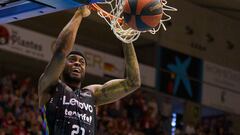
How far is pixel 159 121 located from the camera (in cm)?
1551

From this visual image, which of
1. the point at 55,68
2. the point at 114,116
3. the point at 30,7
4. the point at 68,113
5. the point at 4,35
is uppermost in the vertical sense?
the point at 4,35

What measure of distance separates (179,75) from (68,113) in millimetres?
13007

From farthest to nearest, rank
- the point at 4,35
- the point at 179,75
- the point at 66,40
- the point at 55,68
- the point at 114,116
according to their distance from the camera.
A: the point at 179,75 < the point at 114,116 < the point at 4,35 < the point at 66,40 < the point at 55,68

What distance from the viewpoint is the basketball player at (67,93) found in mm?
4484

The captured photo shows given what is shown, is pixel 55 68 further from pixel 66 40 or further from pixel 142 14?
pixel 142 14

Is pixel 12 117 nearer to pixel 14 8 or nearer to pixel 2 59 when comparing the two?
pixel 2 59

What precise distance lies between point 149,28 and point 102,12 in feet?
1.85

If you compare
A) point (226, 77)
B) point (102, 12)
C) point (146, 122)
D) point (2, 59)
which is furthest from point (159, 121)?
point (102, 12)

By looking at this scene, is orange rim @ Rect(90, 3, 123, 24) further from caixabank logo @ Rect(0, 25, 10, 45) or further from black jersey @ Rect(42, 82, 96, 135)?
caixabank logo @ Rect(0, 25, 10, 45)

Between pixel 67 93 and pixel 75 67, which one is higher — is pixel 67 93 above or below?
below

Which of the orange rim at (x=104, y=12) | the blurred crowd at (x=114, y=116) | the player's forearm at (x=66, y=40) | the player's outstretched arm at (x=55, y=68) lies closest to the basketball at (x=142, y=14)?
the orange rim at (x=104, y=12)

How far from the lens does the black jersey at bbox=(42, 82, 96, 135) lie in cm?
446

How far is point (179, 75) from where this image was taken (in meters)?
17.3

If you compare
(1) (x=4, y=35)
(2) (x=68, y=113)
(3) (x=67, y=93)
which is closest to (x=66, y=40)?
(3) (x=67, y=93)
